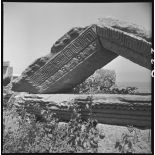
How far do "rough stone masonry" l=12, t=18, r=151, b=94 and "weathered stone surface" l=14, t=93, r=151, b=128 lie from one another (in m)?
0.35

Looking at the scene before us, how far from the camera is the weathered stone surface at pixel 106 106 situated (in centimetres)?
340

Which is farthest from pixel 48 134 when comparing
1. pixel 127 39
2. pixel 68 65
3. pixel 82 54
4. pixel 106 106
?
pixel 127 39

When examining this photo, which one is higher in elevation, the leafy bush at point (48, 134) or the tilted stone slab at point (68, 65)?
the tilted stone slab at point (68, 65)

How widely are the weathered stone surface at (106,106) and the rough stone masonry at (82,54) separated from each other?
35cm

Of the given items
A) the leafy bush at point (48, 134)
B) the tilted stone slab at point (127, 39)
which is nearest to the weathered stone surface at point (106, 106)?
the leafy bush at point (48, 134)

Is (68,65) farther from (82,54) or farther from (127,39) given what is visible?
(127,39)

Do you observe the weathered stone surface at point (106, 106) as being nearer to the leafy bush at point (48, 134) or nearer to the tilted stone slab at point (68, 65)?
the leafy bush at point (48, 134)

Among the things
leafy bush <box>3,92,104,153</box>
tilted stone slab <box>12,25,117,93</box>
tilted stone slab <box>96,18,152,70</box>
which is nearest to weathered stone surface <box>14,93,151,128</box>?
leafy bush <box>3,92,104,153</box>

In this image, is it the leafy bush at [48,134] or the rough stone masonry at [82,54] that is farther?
the rough stone masonry at [82,54]

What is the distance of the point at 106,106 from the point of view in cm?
360

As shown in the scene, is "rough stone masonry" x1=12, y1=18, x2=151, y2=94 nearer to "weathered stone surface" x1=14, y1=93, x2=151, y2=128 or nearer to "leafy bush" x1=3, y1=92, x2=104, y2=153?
"weathered stone surface" x1=14, y1=93, x2=151, y2=128

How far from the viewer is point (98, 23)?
375 centimetres

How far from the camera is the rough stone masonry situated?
11.3 feet

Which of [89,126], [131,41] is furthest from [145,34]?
[89,126]
